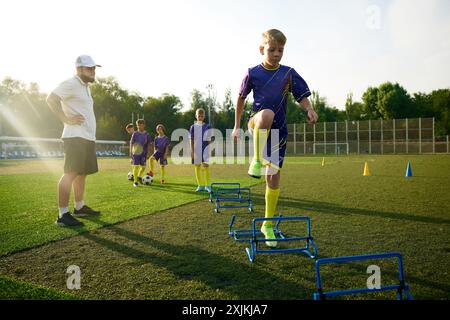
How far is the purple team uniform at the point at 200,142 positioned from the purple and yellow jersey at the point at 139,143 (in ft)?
9.32

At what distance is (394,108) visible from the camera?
227ft

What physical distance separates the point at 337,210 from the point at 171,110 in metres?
76.2

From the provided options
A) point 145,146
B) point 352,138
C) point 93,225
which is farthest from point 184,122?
point 93,225

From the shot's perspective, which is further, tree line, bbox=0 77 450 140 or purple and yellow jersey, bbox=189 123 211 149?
tree line, bbox=0 77 450 140

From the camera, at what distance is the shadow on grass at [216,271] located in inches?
112

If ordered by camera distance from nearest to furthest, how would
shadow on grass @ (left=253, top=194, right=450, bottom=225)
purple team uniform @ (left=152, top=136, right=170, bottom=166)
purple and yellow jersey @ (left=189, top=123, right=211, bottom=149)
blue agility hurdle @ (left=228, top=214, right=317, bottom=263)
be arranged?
blue agility hurdle @ (left=228, top=214, right=317, bottom=263)
shadow on grass @ (left=253, top=194, right=450, bottom=225)
purple and yellow jersey @ (left=189, top=123, right=211, bottom=149)
purple team uniform @ (left=152, top=136, right=170, bottom=166)

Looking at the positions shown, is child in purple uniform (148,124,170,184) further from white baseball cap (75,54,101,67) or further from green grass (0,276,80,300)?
green grass (0,276,80,300)

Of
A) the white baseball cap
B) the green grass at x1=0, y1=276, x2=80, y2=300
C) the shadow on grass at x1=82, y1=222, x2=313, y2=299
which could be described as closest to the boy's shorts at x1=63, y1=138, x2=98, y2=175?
the white baseball cap

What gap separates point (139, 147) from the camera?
1208 cm

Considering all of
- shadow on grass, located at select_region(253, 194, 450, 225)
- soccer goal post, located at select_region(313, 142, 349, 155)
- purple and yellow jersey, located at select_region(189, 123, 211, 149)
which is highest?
purple and yellow jersey, located at select_region(189, 123, 211, 149)

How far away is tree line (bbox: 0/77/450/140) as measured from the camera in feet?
222

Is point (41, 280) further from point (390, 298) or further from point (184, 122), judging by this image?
point (184, 122)

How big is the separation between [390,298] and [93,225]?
445 cm

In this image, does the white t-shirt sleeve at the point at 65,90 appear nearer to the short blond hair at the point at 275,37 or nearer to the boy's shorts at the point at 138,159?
the short blond hair at the point at 275,37
